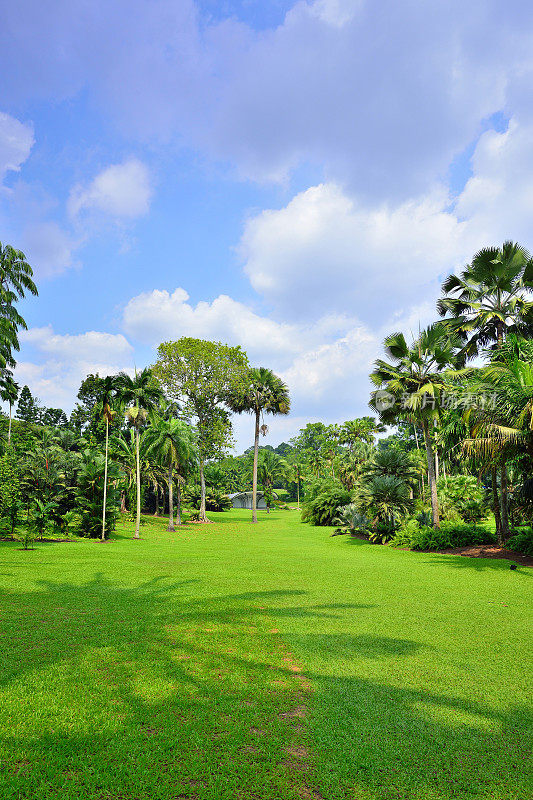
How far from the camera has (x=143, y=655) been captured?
553cm

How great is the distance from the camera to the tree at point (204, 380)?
3497 cm

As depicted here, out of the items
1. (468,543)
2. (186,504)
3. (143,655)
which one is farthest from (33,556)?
(186,504)

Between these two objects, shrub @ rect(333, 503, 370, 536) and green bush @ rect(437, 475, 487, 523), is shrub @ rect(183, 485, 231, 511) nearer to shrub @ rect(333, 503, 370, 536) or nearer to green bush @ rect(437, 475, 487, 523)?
shrub @ rect(333, 503, 370, 536)

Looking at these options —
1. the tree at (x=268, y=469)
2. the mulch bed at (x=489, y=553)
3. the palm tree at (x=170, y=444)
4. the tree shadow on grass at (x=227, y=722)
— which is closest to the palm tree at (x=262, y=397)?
the palm tree at (x=170, y=444)

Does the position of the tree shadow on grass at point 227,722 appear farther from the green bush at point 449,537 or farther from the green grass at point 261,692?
the green bush at point 449,537

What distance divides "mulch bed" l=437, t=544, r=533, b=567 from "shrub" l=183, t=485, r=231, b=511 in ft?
114

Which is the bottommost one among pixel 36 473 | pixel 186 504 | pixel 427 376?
pixel 186 504

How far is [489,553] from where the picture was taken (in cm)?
1480

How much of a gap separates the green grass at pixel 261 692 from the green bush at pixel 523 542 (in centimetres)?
493

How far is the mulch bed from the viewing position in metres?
13.5

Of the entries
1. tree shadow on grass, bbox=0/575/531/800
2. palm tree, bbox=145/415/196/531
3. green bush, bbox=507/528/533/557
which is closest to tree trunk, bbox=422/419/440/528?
green bush, bbox=507/528/533/557

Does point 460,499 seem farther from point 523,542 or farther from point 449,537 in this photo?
point 523,542

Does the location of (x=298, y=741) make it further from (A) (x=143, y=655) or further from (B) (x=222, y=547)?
(B) (x=222, y=547)

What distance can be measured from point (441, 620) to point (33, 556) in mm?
12884
